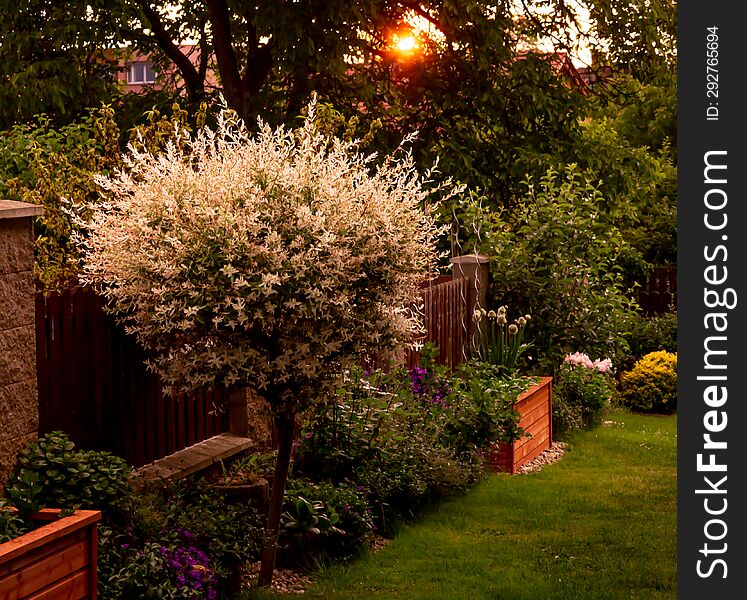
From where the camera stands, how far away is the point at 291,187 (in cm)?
520

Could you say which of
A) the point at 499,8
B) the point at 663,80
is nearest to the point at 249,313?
the point at 499,8

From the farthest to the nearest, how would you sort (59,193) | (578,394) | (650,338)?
1. (650,338)
2. (578,394)
3. (59,193)

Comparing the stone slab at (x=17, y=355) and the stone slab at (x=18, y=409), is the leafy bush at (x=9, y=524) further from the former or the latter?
the stone slab at (x=17, y=355)

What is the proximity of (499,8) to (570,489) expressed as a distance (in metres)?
8.75

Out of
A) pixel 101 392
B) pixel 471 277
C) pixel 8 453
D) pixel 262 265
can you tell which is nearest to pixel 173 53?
pixel 471 277

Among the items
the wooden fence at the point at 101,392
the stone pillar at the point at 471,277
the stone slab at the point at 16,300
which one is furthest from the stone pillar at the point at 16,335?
the stone pillar at the point at 471,277

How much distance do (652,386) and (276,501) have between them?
7779mm

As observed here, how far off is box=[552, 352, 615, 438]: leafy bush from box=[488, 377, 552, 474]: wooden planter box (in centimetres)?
62

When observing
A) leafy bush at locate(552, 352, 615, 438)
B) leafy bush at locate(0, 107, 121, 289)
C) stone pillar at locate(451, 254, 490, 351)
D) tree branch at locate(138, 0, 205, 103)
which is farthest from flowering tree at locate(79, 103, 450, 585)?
tree branch at locate(138, 0, 205, 103)

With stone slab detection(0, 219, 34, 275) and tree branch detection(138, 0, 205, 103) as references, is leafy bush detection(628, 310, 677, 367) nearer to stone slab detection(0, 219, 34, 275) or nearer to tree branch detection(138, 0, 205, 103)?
tree branch detection(138, 0, 205, 103)

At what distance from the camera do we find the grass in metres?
5.82

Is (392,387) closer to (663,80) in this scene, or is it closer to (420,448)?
(420,448)

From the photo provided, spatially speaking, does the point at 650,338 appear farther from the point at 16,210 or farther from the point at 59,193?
the point at 16,210

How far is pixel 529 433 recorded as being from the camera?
8.87 metres
